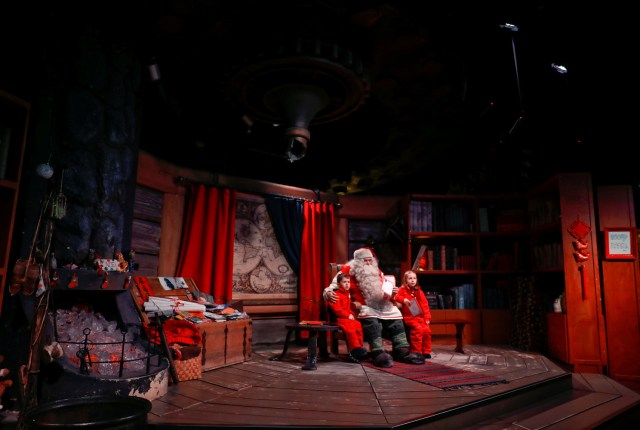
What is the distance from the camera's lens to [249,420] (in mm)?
2500

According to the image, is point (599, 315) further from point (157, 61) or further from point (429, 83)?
point (157, 61)

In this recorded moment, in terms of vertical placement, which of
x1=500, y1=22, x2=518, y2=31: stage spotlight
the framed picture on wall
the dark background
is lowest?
the framed picture on wall

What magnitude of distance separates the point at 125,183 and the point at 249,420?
200cm

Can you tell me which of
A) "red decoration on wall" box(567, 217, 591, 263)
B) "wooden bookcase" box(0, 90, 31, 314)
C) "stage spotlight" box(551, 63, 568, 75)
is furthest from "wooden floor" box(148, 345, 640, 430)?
"stage spotlight" box(551, 63, 568, 75)

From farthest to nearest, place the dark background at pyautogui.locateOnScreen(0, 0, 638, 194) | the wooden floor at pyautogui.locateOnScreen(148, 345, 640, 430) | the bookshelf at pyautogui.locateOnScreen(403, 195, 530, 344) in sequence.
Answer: the bookshelf at pyautogui.locateOnScreen(403, 195, 530, 344)
the dark background at pyautogui.locateOnScreen(0, 0, 638, 194)
the wooden floor at pyautogui.locateOnScreen(148, 345, 640, 430)

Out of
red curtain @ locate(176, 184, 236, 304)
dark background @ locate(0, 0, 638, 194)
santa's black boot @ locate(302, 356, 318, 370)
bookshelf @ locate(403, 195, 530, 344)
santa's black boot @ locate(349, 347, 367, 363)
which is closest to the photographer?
dark background @ locate(0, 0, 638, 194)

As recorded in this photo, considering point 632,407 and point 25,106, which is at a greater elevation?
point 25,106

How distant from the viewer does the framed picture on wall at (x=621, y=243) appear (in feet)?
15.4

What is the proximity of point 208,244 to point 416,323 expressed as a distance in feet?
8.24

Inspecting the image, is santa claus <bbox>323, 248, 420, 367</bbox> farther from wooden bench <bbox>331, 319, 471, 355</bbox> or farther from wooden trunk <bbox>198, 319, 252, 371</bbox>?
wooden trunk <bbox>198, 319, 252, 371</bbox>

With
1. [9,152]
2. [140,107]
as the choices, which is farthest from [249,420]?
[140,107]

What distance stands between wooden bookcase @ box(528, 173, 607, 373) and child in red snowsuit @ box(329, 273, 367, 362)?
2.23 meters

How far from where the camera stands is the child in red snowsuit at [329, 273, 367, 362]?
4387mm

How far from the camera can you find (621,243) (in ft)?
15.5
